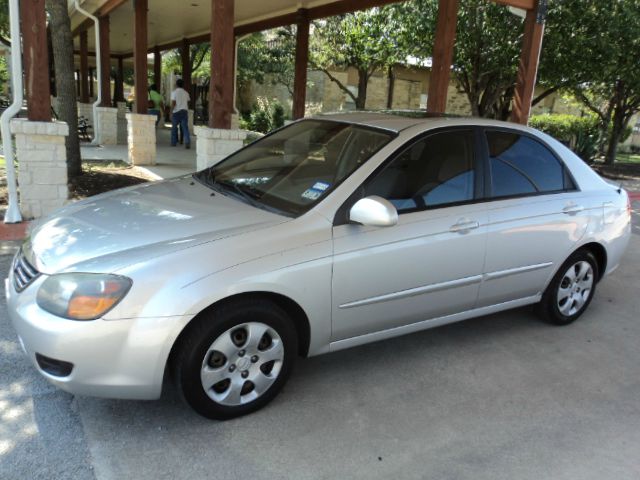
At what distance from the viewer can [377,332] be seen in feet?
11.2

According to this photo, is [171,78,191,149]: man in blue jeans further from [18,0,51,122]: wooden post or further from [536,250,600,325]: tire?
[536,250,600,325]: tire

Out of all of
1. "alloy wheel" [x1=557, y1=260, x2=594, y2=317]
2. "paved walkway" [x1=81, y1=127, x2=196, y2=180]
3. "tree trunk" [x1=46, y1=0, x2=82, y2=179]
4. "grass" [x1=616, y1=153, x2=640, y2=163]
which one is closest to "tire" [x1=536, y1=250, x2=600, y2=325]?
"alloy wheel" [x1=557, y1=260, x2=594, y2=317]

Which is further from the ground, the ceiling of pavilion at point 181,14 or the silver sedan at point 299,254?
the ceiling of pavilion at point 181,14

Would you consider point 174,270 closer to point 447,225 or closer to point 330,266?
point 330,266

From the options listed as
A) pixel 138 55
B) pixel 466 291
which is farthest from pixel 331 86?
pixel 466 291

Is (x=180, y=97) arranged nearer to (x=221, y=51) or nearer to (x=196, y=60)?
(x=221, y=51)

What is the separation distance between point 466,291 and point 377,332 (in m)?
0.73

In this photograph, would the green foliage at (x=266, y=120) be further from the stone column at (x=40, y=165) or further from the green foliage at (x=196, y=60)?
the stone column at (x=40, y=165)

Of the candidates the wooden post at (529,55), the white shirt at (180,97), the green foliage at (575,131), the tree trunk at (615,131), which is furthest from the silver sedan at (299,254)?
the tree trunk at (615,131)

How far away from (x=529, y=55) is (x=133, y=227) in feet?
23.6

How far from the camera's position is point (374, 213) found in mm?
2957

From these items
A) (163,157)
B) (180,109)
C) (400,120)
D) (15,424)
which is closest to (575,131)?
(180,109)

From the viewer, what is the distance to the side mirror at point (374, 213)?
2.95 metres

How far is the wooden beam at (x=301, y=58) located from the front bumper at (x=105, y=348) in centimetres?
986
